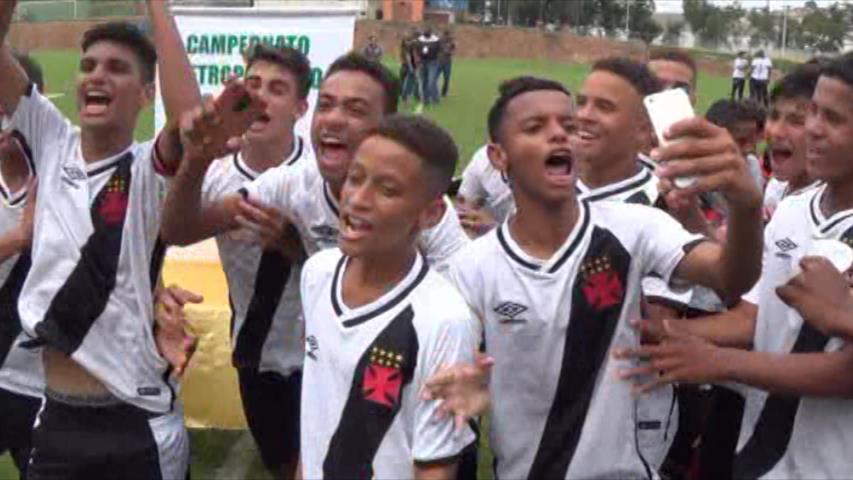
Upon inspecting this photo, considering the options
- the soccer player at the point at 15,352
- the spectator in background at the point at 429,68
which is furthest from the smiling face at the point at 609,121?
the spectator in background at the point at 429,68

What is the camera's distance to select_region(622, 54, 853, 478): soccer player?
10.6 feet

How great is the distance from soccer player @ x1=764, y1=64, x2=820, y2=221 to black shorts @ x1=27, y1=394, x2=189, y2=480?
2587 mm

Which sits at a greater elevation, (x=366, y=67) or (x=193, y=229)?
(x=366, y=67)

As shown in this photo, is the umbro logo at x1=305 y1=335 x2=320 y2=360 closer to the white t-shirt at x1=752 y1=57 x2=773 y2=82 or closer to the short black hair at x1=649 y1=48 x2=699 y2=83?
the short black hair at x1=649 y1=48 x2=699 y2=83

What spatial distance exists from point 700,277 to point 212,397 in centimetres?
369

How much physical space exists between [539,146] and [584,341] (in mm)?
579

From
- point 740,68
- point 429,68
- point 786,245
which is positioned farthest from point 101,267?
point 740,68

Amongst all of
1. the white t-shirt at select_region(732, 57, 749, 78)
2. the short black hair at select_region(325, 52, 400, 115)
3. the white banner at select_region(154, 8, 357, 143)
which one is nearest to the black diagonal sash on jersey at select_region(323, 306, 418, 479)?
the short black hair at select_region(325, 52, 400, 115)

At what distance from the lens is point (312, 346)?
340 centimetres

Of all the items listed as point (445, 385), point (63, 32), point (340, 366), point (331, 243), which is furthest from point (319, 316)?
point (63, 32)

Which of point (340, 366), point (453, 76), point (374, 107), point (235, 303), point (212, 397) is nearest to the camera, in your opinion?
point (340, 366)

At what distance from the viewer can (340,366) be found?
327 cm

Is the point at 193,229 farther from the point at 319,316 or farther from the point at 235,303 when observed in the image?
the point at 235,303

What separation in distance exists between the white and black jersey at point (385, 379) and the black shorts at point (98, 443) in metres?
0.78
